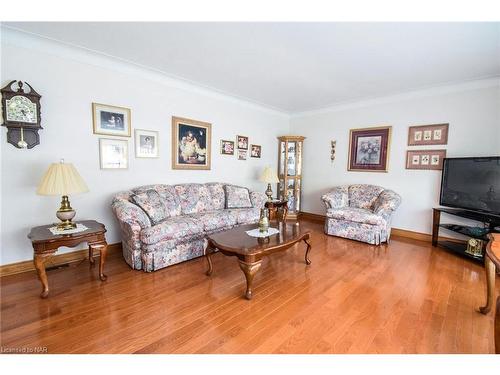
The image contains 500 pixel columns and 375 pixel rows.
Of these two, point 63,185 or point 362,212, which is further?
point 362,212

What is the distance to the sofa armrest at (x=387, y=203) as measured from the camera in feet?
12.3

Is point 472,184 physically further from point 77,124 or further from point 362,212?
point 77,124

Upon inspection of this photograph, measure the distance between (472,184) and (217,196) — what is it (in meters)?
3.81

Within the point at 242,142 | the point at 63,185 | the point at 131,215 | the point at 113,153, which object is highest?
the point at 242,142

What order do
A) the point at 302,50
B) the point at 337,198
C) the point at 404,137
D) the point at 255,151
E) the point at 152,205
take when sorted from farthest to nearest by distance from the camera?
1. the point at 255,151
2. the point at 337,198
3. the point at 404,137
4. the point at 152,205
5. the point at 302,50

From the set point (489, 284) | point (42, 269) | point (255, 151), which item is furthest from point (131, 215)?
point (489, 284)

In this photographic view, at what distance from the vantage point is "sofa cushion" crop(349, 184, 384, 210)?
428cm

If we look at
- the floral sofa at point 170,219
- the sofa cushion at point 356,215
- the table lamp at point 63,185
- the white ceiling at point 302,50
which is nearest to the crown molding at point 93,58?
the white ceiling at point 302,50

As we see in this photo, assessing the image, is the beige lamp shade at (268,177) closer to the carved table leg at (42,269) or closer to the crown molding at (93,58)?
the crown molding at (93,58)

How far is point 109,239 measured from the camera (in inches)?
126

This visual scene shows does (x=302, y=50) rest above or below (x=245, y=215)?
above

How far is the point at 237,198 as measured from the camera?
161 inches

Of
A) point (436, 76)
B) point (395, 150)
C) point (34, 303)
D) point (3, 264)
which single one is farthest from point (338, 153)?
point (3, 264)

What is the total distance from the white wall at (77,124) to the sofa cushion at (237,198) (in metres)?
0.66
